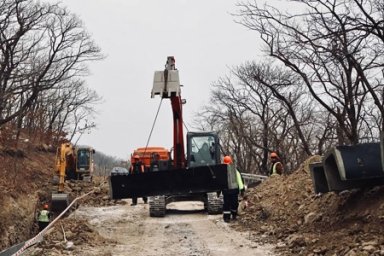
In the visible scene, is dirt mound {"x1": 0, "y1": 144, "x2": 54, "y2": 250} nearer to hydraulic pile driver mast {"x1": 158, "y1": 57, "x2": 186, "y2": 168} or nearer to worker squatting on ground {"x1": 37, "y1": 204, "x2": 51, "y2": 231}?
worker squatting on ground {"x1": 37, "y1": 204, "x2": 51, "y2": 231}

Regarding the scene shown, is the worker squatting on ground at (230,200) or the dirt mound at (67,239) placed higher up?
the worker squatting on ground at (230,200)

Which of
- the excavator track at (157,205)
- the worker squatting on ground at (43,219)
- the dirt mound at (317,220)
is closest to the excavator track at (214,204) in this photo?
the dirt mound at (317,220)

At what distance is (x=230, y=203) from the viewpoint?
14109mm

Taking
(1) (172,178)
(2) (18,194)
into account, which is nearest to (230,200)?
(1) (172,178)

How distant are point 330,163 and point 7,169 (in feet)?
58.5

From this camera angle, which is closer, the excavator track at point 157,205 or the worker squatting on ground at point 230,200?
the worker squatting on ground at point 230,200

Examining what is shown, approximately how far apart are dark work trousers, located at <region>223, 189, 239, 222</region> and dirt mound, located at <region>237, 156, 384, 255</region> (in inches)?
13.7

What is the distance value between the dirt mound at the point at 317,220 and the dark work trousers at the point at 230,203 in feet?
1.14

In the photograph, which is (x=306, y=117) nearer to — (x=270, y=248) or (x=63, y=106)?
(x=63, y=106)

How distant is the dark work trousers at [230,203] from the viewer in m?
13.8

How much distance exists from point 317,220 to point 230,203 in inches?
148

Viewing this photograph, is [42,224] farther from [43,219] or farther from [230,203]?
[230,203]

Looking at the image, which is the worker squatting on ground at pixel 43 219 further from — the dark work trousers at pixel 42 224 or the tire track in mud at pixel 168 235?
the tire track in mud at pixel 168 235

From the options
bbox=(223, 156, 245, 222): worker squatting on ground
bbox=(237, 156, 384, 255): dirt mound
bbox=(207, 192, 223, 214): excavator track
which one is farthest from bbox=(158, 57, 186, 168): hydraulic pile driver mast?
bbox=(237, 156, 384, 255): dirt mound
